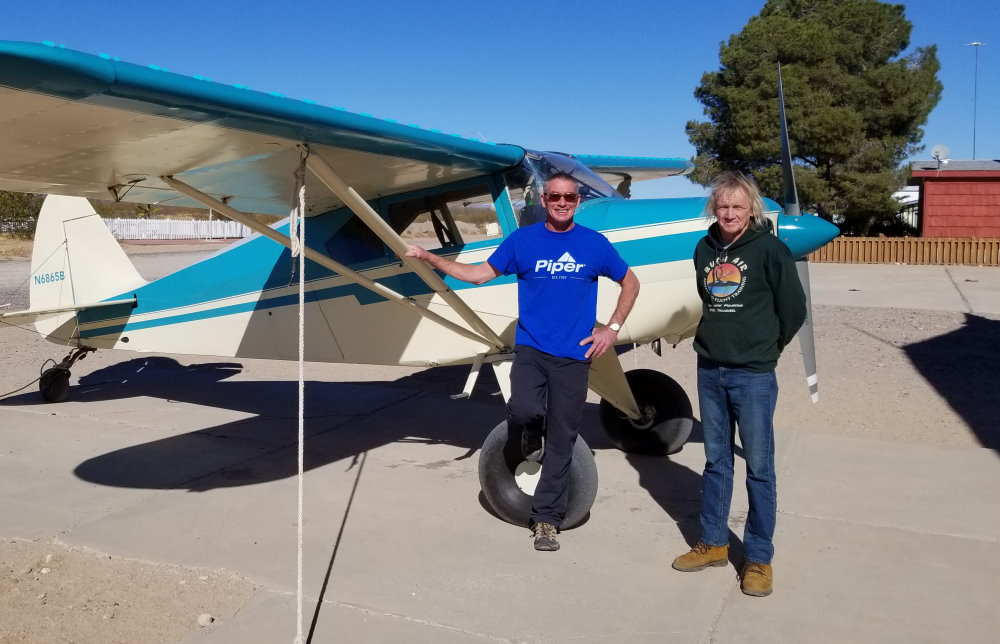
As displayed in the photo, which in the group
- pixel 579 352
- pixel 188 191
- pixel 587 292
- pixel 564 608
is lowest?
pixel 564 608

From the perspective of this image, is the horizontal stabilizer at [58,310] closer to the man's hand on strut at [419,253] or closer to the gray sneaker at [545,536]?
the man's hand on strut at [419,253]

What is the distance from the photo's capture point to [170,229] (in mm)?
53875

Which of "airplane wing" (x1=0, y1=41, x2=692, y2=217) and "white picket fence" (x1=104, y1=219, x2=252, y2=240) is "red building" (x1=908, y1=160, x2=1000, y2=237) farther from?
"white picket fence" (x1=104, y1=219, x2=252, y2=240)

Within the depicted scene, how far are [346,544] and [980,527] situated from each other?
3517 millimetres

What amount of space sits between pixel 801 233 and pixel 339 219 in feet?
10.5

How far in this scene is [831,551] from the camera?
14.1 feet

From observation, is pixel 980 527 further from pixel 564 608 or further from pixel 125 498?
pixel 125 498

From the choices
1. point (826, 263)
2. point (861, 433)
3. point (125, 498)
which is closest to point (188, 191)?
point (125, 498)

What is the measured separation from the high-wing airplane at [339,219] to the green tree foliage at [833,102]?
2352 cm

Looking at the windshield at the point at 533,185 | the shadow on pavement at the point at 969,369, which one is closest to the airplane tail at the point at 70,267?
the windshield at the point at 533,185

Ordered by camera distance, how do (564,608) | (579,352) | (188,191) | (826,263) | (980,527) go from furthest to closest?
(826,263) < (188,191) < (980,527) < (579,352) < (564,608)

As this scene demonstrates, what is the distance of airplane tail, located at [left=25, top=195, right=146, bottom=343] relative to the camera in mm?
7926

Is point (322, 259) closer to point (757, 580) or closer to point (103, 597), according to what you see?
point (103, 597)

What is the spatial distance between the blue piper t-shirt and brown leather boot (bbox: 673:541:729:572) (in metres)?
1.12
